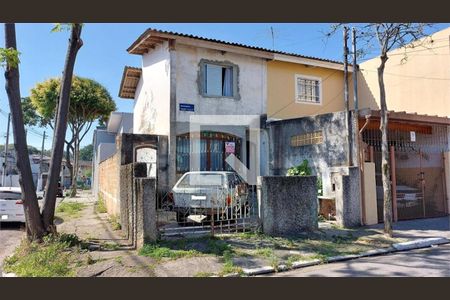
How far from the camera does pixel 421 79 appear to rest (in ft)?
49.2

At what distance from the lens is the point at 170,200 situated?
9.85 m

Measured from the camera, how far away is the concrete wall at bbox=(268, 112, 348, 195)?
11.0m

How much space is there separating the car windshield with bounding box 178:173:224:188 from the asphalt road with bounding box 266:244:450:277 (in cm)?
409

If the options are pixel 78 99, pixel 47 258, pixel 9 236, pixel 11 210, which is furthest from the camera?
pixel 78 99

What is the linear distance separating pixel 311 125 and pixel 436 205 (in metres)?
4.93

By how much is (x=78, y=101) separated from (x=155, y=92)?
13.4 metres

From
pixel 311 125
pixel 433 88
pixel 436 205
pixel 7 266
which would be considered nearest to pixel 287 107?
pixel 311 125

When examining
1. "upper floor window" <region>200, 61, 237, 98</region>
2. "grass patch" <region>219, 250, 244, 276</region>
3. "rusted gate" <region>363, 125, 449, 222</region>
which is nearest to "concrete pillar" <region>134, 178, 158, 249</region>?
"grass patch" <region>219, 250, 244, 276</region>

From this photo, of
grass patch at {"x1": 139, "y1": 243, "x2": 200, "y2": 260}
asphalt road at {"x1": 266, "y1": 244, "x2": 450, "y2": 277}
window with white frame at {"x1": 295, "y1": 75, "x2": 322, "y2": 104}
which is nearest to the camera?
asphalt road at {"x1": 266, "y1": 244, "x2": 450, "y2": 277}

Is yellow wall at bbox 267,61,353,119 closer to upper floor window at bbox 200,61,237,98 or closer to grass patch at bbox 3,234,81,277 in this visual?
upper floor window at bbox 200,61,237,98

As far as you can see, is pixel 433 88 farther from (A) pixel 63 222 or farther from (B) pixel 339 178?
(A) pixel 63 222

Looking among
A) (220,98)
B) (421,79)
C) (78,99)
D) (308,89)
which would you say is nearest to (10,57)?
(220,98)

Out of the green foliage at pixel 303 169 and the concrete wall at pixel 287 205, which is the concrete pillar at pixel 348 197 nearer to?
the concrete wall at pixel 287 205

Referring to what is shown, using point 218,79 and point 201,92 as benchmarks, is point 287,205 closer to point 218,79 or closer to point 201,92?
point 201,92
